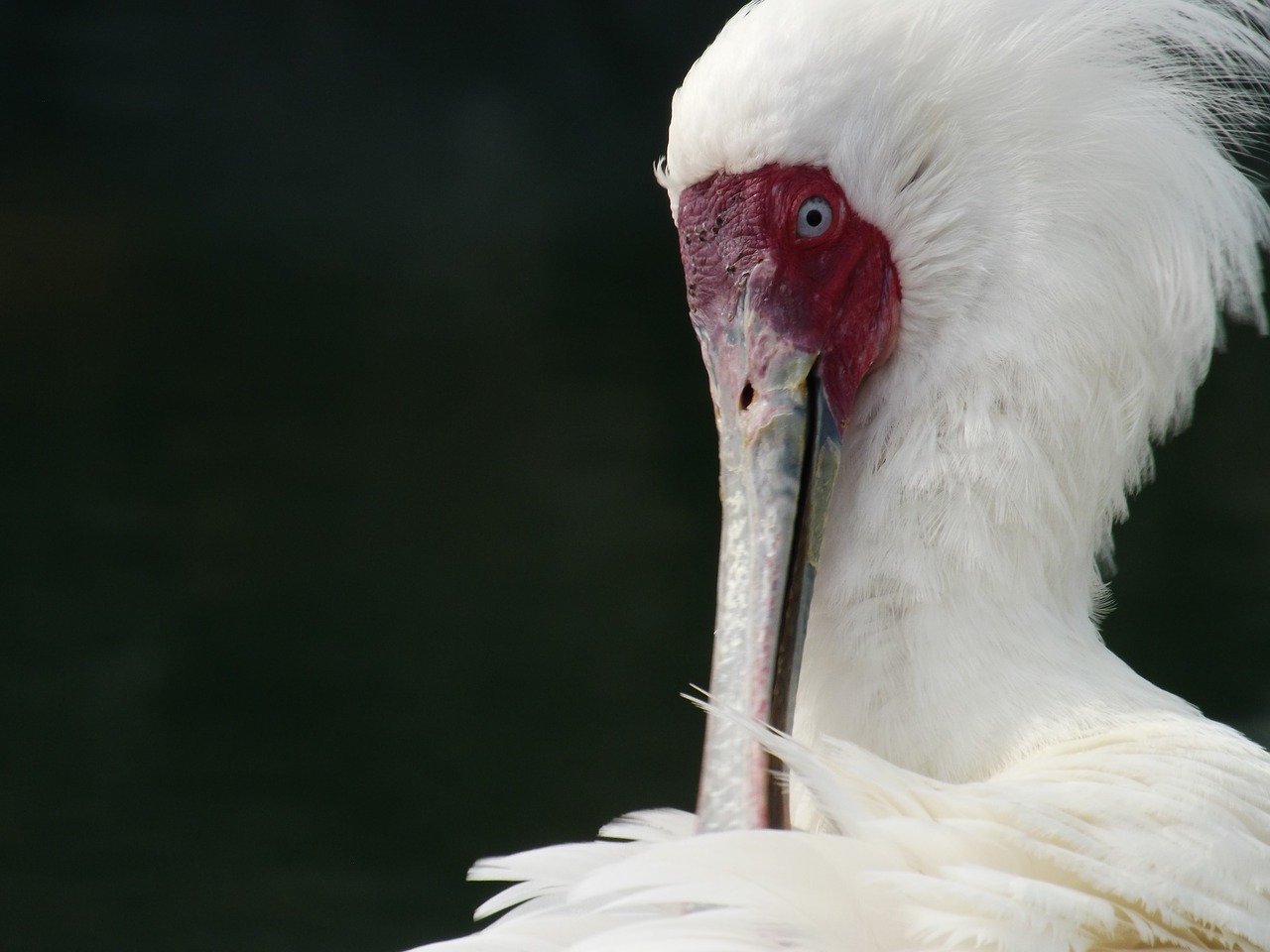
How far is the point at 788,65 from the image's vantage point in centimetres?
140

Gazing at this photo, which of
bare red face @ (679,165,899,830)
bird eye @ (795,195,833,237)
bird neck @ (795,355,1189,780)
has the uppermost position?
bird eye @ (795,195,833,237)

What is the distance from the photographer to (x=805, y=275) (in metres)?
1.51

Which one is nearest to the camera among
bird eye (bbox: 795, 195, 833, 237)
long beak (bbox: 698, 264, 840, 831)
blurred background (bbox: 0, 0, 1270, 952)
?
long beak (bbox: 698, 264, 840, 831)

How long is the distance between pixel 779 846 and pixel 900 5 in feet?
2.55

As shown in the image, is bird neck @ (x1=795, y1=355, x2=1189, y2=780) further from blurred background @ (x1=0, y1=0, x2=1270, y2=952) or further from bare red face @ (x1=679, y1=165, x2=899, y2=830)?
blurred background @ (x1=0, y1=0, x2=1270, y2=952)

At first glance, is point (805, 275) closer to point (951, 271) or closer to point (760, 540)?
point (951, 271)

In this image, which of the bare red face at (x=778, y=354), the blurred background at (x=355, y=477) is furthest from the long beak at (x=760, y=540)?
the blurred background at (x=355, y=477)

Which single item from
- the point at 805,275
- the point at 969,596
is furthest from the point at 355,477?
the point at 969,596

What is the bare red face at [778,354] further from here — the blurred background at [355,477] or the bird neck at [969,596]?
the blurred background at [355,477]

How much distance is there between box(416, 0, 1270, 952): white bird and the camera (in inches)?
52.7

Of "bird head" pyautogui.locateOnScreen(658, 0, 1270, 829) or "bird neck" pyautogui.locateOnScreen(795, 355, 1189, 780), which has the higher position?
"bird head" pyautogui.locateOnScreen(658, 0, 1270, 829)

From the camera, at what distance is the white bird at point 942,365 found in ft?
4.39

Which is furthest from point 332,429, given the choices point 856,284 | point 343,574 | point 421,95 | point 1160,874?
point 1160,874

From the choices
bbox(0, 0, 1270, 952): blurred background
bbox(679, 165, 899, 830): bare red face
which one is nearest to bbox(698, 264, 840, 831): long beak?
bbox(679, 165, 899, 830): bare red face
